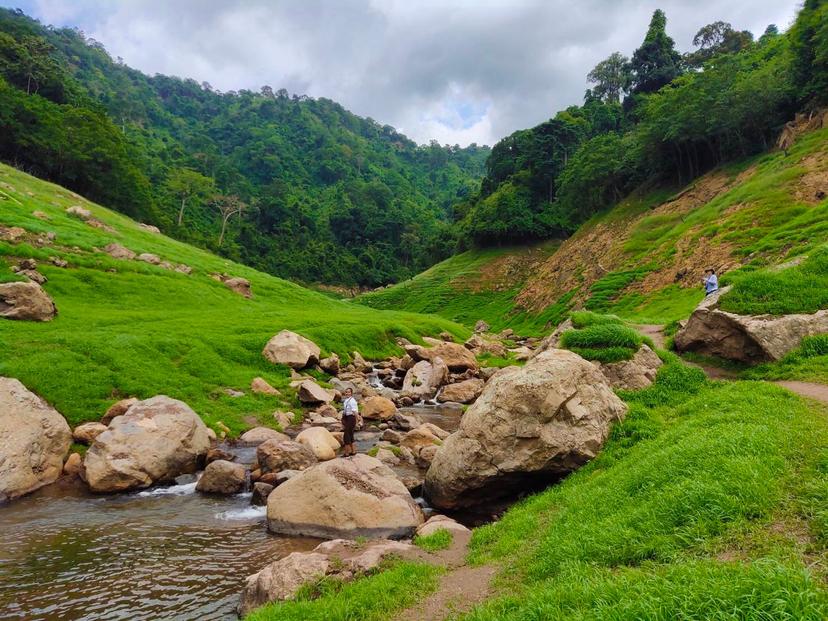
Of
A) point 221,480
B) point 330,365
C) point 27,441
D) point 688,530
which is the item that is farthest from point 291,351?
point 688,530

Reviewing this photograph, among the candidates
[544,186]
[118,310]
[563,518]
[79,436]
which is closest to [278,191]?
[544,186]

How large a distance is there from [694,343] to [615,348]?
4310 millimetres

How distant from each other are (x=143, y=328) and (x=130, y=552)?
840 inches

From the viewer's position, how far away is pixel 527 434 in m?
13.8

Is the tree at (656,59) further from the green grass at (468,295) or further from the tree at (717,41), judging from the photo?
the green grass at (468,295)

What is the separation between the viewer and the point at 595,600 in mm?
5965

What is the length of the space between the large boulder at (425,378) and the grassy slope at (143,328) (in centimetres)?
629

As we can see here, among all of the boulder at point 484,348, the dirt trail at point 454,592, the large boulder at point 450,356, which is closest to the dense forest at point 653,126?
the boulder at point 484,348

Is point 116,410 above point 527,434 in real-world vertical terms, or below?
above

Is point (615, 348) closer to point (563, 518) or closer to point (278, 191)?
point (563, 518)

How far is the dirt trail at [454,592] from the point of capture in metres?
8.08

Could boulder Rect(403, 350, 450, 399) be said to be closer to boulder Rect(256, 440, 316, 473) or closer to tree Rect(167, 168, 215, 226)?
boulder Rect(256, 440, 316, 473)

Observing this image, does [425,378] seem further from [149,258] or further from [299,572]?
[149,258]

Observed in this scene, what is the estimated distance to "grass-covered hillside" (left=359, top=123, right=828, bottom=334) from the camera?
35688mm
